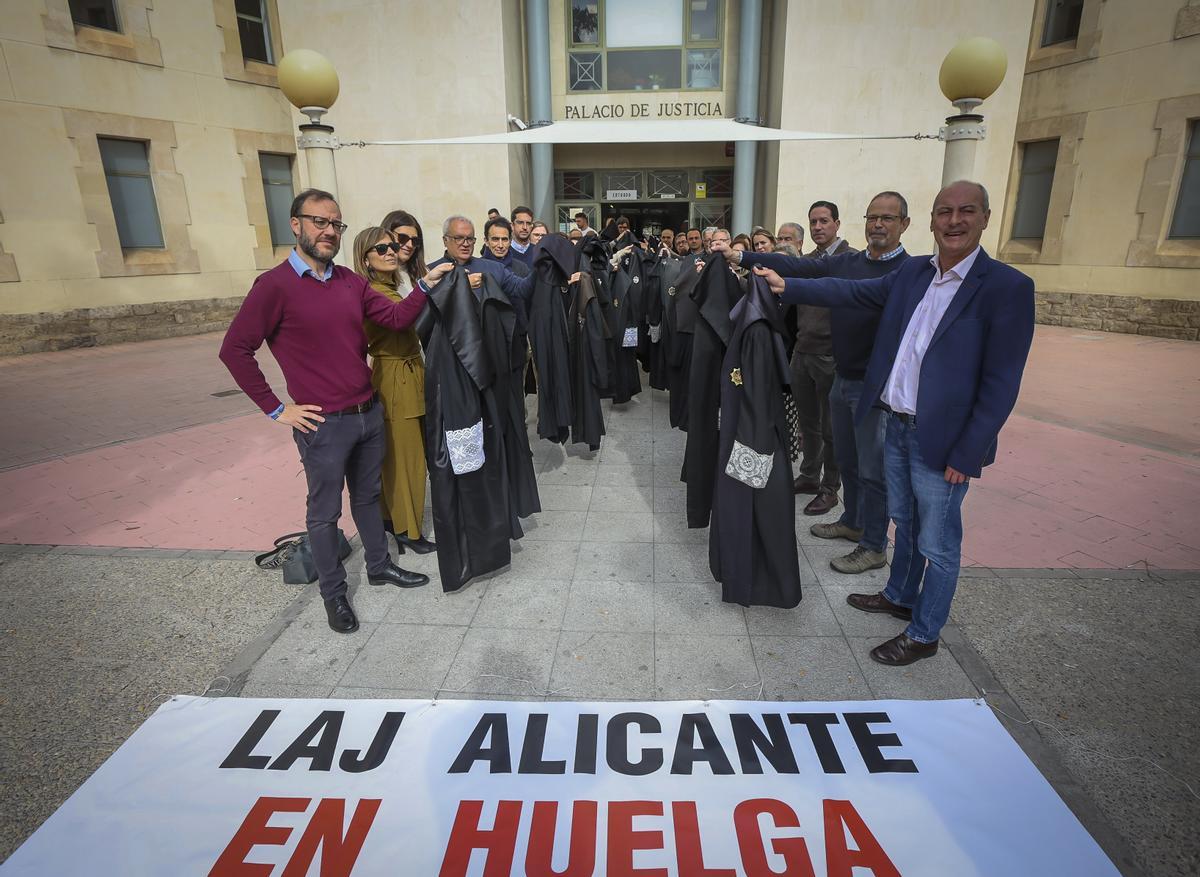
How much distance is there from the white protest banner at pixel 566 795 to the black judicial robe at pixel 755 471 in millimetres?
721

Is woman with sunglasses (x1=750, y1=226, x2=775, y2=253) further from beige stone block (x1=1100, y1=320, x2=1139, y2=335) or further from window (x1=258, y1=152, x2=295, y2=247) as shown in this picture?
window (x1=258, y1=152, x2=295, y2=247)

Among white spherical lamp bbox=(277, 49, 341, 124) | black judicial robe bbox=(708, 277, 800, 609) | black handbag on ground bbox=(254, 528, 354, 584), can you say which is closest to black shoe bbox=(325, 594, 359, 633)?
black handbag on ground bbox=(254, 528, 354, 584)

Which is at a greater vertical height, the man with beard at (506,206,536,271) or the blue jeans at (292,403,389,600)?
the man with beard at (506,206,536,271)

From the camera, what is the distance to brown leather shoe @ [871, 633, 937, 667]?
3.02m

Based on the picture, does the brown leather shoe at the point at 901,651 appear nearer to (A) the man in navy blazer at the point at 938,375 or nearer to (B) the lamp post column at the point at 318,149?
(A) the man in navy blazer at the point at 938,375

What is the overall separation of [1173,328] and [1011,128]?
4905 mm

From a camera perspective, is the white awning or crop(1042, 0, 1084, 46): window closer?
the white awning

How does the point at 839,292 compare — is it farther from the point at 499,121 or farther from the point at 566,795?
the point at 499,121

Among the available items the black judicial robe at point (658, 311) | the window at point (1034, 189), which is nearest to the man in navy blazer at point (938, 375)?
the black judicial robe at point (658, 311)

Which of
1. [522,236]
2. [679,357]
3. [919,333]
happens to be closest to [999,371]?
[919,333]

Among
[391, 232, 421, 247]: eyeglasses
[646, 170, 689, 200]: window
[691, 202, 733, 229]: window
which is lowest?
[391, 232, 421, 247]: eyeglasses

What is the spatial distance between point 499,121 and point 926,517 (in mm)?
12841

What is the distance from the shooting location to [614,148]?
15.5 m

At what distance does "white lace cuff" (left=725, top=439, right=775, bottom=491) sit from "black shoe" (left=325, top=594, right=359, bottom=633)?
2089 mm
